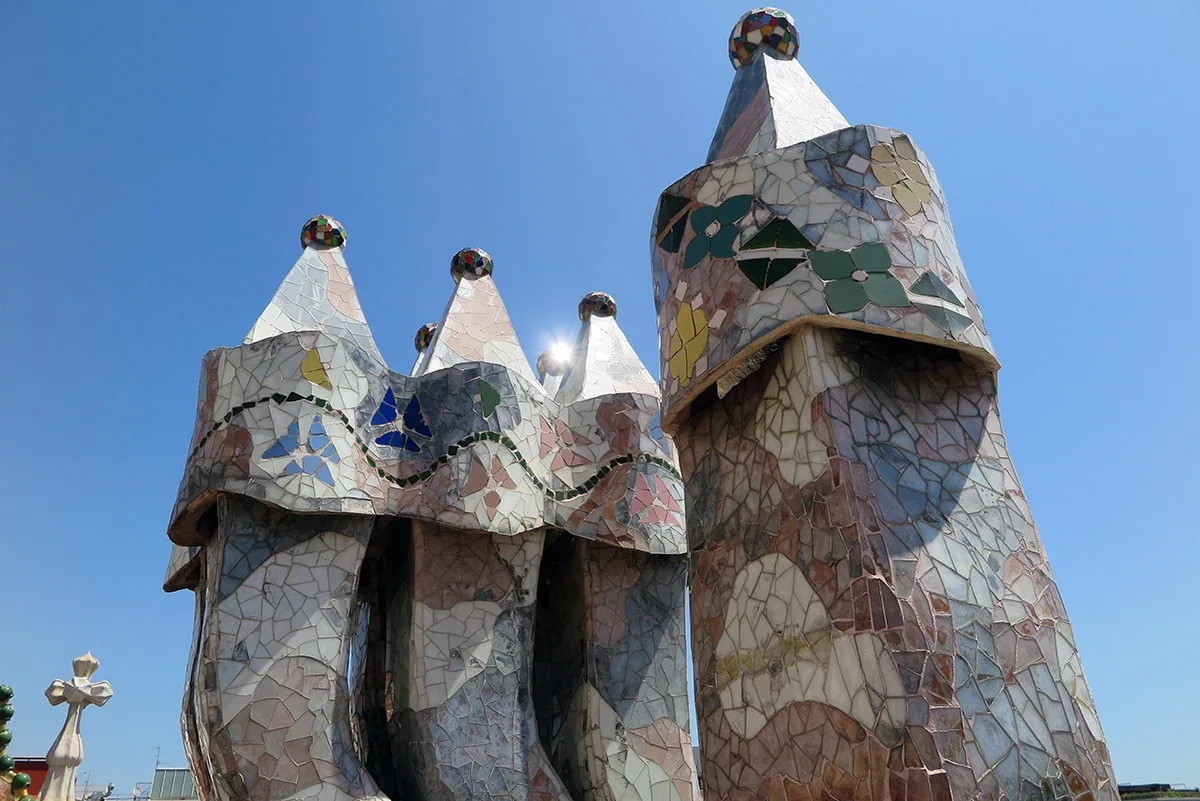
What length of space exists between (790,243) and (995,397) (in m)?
1.23

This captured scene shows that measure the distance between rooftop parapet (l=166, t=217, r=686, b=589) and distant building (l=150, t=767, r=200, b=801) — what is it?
15.3m

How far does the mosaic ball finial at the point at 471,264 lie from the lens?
11141 mm

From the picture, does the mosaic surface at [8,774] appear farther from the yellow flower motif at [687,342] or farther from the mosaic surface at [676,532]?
the yellow flower motif at [687,342]

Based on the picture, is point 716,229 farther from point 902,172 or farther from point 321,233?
point 321,233

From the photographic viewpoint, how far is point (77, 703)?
9844mm

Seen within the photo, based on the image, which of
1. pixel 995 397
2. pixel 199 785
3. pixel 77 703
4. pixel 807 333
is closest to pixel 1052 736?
pixel 995 397

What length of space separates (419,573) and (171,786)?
59.4ft

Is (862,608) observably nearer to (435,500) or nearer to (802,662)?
(802,662)

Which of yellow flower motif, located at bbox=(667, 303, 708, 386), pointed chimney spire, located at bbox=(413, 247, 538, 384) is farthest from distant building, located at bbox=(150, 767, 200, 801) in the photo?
yellow flower motif, located at bbox=(667, 303, 708, 386)

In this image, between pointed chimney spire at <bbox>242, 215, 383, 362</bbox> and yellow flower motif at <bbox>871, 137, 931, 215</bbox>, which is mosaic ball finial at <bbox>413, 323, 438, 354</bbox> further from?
yellow flower motif at <bbox>871, 137, 931, 215</bbox>

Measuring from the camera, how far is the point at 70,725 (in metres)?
9.68

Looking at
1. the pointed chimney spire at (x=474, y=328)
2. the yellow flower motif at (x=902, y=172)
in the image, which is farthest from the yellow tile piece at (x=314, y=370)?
the yellow flower motif at (x=902, y=172)

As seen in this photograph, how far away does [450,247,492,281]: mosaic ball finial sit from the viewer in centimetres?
1114

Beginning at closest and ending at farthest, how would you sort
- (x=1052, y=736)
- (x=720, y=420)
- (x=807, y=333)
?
(x=1052, y=736) < (x=807, y=333) < (x=720, y=420)
